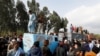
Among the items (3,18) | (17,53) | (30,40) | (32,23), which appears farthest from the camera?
(3,18)

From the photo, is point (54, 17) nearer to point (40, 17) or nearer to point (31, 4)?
point (31, 4)

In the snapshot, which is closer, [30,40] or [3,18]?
[30,40]

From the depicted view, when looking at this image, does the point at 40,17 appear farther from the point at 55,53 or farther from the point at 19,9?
the point at 19,9

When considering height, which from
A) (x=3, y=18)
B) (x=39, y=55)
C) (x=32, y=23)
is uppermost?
(x=3, y=18)

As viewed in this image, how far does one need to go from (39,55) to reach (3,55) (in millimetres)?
1663

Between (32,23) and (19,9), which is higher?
(19,9)

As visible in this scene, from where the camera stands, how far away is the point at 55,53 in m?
14.6

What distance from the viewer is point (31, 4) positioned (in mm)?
75188

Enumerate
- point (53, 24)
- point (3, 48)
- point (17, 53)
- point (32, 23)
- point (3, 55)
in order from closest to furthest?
point (17, 53) < point (3, 55) < point (3, 48) < point (32, 23) < point (53, 24)

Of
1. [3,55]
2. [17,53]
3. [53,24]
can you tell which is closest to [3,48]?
[3,55]

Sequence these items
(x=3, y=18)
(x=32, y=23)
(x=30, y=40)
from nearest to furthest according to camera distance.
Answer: (x=30, y=40), (x=32, y=23), (x=3, y=18)

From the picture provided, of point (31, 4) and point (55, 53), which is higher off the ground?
point (31, 4)

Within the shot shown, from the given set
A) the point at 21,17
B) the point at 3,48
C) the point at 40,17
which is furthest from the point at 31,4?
the point at 3,48

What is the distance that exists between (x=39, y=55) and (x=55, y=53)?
2001mm
